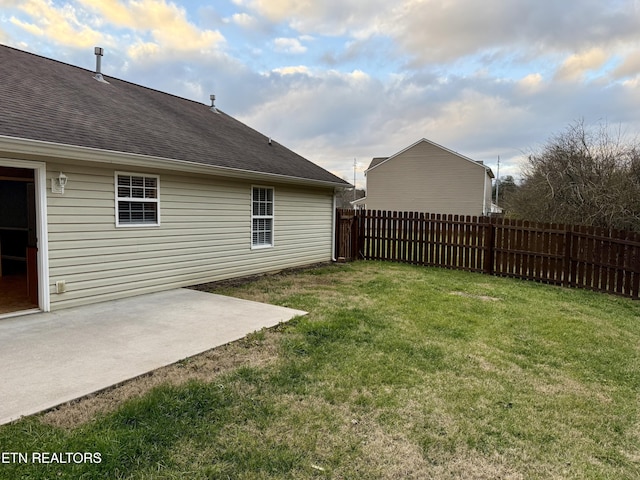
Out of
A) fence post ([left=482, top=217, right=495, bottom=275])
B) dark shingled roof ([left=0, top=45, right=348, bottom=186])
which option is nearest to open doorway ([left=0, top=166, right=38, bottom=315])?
dark shingled roof ([left=0, top=45, right=348, bottom=186])

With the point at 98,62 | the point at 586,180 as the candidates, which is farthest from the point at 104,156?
the point at 586,180

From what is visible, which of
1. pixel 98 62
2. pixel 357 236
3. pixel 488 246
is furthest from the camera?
pixel 357 236

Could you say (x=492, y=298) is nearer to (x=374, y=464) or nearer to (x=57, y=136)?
(x=374, y=464)

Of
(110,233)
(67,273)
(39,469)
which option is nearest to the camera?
(39,469)

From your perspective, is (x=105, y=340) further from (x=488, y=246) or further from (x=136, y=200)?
(x=488, y=246)

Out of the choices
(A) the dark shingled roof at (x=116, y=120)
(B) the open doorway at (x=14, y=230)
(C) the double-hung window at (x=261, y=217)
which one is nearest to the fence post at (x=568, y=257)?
(A) the dark shingled roof at (x=116, y=120)

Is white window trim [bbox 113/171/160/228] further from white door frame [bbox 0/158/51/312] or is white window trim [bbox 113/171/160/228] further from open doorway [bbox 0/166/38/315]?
open doorway [bbox 0/166/38/315]

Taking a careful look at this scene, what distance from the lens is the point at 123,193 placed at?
6336 mm

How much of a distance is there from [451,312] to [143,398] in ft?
15.0

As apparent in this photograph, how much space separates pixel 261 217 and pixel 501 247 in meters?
6.11

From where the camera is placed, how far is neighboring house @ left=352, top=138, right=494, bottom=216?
25250mm

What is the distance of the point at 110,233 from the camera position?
6.20 meters

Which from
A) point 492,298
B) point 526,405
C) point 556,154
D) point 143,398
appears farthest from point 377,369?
point 556,154

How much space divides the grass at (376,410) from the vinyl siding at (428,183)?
21.1m
